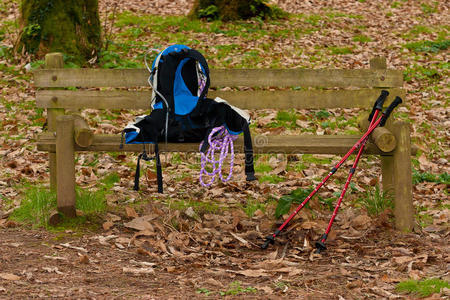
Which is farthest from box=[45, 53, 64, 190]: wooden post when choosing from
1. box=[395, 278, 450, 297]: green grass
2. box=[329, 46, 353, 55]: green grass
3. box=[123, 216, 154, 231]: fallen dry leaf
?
box=[329, 46, 353, 55]: green grass

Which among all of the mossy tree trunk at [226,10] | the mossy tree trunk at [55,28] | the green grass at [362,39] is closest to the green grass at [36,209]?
the mossy tree trunk at [55,28]

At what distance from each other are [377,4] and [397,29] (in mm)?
2118

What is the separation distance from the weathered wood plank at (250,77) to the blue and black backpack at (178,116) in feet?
1.32

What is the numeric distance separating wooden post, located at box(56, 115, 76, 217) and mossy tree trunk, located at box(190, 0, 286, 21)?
8.25 meters

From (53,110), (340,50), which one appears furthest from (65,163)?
(340,50)

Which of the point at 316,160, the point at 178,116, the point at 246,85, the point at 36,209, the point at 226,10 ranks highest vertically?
the point at 226,10

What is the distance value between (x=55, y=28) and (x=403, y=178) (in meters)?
6.59

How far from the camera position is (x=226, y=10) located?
Result: 1323 cm

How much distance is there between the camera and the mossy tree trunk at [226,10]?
13.2 metres

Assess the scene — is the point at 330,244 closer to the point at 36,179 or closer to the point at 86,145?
the point at 86,145

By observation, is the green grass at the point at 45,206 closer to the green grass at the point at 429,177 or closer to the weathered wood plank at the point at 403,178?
the weathered wood plank at the point at 403,178

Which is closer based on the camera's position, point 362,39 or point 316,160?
point 316,160

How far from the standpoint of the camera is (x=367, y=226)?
5.46m

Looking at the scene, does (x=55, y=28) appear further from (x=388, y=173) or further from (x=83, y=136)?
(x=388, y=173)
